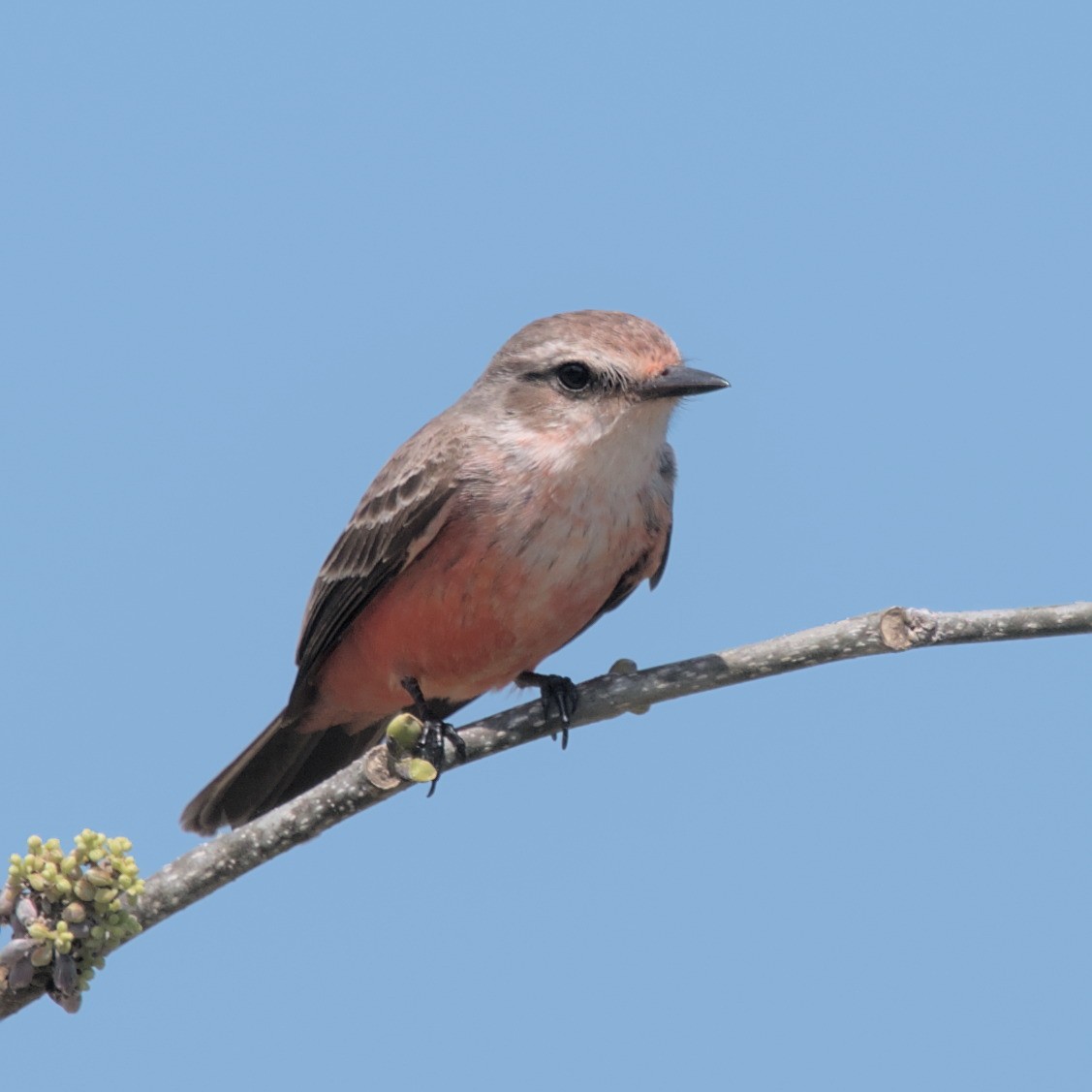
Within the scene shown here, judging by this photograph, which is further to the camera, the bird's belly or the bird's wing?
the bird's wing

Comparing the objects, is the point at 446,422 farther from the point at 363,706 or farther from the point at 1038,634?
the point at 1038,634

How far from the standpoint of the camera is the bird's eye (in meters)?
7.69

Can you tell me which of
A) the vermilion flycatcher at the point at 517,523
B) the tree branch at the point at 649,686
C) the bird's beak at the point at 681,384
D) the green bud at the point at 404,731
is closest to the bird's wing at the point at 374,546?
the vermilion flycatcher at the point at 517,523

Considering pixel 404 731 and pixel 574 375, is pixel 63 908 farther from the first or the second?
pixel 574 375

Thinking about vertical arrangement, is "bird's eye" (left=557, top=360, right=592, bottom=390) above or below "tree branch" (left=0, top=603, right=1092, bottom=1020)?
above

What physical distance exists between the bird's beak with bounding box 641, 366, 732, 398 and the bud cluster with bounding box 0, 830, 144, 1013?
345cm

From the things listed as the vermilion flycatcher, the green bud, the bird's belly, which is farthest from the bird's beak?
the green bud

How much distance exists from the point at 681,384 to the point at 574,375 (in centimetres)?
64

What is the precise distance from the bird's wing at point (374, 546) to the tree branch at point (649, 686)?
6.32 feet

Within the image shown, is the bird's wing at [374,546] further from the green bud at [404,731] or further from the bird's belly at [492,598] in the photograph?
the green bud at [404,731]

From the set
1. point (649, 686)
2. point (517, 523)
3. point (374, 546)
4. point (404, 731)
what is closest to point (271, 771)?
point (374, 546)

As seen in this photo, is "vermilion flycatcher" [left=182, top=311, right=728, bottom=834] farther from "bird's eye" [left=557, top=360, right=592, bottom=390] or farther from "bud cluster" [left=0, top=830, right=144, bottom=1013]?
"bud cluster" [left=0, top=830, right=144, bottom=1013]

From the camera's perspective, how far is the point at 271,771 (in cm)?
888

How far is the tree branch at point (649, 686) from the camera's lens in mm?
5277
